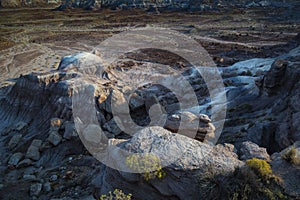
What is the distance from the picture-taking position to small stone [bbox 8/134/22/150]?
17.2 metres

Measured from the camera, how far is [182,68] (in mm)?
29891

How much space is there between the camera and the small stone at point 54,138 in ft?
54.0

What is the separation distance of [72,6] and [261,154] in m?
102

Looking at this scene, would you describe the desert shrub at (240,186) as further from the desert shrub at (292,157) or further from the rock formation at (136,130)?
the desert shrub at (292,157)

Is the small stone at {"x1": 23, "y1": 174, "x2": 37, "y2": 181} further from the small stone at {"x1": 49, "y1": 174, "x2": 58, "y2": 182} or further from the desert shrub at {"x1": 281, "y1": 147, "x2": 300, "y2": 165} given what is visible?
the desert shrub at {"x1": 281, "y1": 147, "x2": 300, "y2": 165}

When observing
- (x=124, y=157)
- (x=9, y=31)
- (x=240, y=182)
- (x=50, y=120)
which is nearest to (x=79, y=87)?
(x=50, y=120)

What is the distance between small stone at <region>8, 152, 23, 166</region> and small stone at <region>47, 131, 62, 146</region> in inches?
69.5

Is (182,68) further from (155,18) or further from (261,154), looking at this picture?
(155,18)

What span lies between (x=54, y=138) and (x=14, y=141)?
9.09 ft

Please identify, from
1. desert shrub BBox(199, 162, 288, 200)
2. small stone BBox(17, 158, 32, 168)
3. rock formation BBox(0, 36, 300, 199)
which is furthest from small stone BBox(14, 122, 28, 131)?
desert shrub BBox(199, 162, 288, 200)

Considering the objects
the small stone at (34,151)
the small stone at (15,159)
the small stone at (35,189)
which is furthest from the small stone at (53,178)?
the small stone at (15,159)

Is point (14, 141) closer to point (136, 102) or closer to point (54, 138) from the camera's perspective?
point (54, 138)

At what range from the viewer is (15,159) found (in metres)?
16.0

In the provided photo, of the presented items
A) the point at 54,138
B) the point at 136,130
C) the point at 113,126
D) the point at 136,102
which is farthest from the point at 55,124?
the point at 136,102
